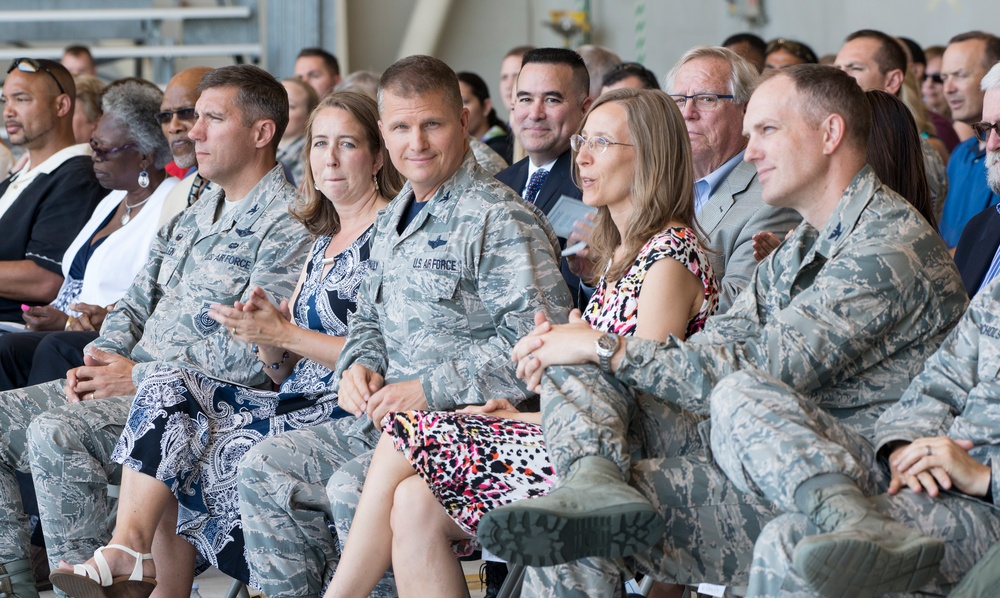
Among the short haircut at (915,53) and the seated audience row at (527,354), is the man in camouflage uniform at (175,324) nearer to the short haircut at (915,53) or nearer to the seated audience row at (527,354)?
the seated audience row at (527,354)

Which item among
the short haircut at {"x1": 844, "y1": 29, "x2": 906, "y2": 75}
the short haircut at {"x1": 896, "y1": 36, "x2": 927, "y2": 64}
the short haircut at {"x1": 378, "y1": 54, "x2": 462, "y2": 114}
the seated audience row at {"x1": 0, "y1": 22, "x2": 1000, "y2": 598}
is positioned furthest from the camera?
the short haircut at {"x1": 896, "y1": 36, "x2": 927, "y2": 64}

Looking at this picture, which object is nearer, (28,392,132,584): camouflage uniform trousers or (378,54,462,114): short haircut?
(378,54,462,114): short haircut

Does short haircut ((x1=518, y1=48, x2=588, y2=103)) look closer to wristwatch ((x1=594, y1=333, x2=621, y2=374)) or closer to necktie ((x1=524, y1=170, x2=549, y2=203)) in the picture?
necktie ((x1=524, y1=170, x2=549, y2=203))

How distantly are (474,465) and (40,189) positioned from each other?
309 centimetres

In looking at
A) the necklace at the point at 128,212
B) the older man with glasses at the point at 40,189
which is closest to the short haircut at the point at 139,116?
the necklace at the point at 128,212

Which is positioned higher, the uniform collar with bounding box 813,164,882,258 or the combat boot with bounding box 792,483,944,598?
the uniform collar with bounding box 813,164,882,258

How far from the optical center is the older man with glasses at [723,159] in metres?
3.15

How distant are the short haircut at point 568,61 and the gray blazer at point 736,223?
1.15 m

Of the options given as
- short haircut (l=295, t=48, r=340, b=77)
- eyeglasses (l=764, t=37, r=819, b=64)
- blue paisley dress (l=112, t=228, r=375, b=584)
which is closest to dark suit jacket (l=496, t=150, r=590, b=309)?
blue paisley dress (l=112, t=228, r=375, b=584)

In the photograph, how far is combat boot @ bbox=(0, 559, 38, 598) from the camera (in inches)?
133

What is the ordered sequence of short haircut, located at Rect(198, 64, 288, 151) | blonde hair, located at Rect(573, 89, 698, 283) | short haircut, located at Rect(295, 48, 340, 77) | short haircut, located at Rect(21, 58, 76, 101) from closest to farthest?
blonde hair, located at Rect(573, 89, 698, 283)
short haircut, located at Rect(198, 64, 288, 151)
short haircut, located at Rect(21, 58, 76, 101)
short haircut, located at Rect(295, 48, 340, 77)

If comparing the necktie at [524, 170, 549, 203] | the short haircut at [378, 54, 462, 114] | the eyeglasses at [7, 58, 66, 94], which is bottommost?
the necktie at [524, 170, 549, 203]

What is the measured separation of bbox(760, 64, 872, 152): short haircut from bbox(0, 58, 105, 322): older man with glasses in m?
3.22

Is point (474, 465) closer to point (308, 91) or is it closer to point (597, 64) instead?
point (597, 64)
